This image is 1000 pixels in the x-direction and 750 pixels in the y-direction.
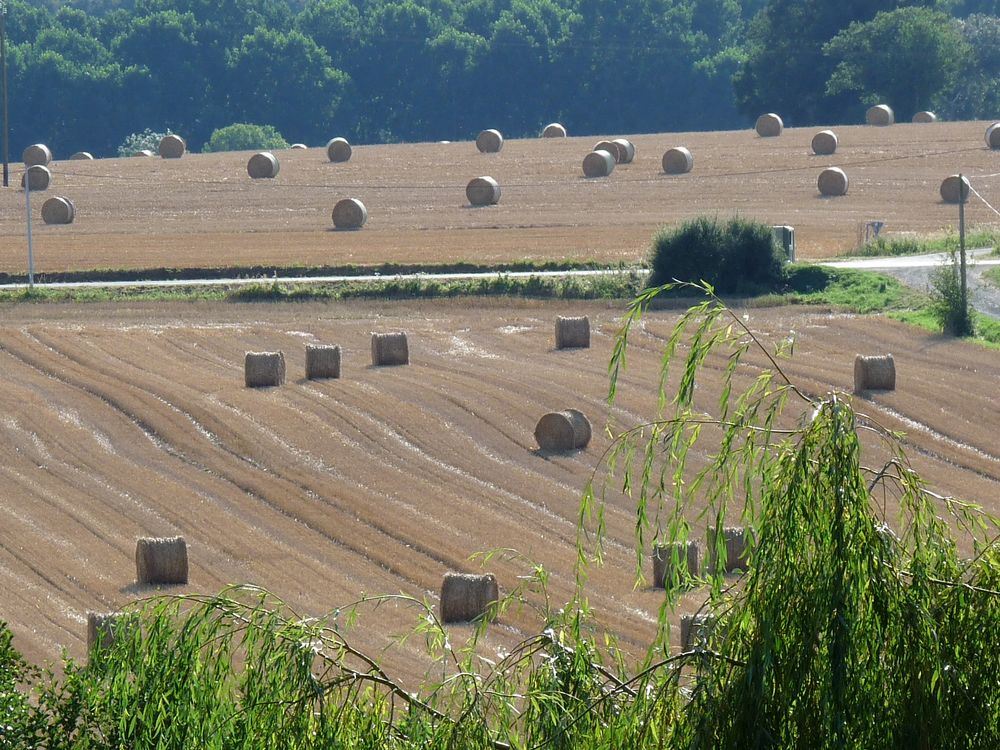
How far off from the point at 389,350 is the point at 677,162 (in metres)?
34.2

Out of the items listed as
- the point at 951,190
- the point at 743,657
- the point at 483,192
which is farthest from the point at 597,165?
the point at 743,657

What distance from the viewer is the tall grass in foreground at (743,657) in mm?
8812

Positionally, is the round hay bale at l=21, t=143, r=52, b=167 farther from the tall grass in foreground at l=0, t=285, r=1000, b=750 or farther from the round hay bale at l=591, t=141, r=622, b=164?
the tall grass in foreground at l=0, t=285, r=1000, b=750

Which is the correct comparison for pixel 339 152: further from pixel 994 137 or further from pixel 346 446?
pixel 346 446

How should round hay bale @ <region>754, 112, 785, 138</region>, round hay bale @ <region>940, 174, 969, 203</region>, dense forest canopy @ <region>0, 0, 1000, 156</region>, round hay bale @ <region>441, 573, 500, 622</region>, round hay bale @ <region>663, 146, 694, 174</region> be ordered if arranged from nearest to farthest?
1. round hay bale @ <region>441, 573, 500, 622</region>
2. round hay bale @ <region>940, 174, 969, 203</region>
3. round hay bale @ <region>663, 146, 694, 174</region>
4. round hay bale @ <region>754, 112, 785, 138</region>
5. dense forest canopy @ <region>0, 0, 1000, 156</region>

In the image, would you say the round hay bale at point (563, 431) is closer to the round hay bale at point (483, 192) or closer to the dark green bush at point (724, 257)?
the dark green bush at point (724, 257)

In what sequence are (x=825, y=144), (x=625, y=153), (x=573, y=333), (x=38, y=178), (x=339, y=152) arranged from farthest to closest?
(x=339, y=152), (x=625, y=153), (x=825, y=144), (x=38, y=178), (x=573, y=333)

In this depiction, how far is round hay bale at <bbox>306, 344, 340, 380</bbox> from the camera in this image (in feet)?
119

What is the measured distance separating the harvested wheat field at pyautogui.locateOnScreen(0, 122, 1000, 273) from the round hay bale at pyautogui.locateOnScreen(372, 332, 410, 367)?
530 inches

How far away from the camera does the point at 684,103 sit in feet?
441

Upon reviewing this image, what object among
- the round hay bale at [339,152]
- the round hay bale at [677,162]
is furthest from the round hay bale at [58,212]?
the round hay bale at [677,162]

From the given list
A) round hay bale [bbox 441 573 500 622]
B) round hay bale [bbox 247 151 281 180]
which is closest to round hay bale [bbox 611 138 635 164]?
round hay bale [bbox 247 151 281 180]

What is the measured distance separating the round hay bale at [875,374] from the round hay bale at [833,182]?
28311mm

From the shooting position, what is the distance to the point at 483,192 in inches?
2507
